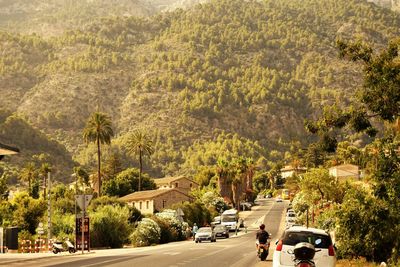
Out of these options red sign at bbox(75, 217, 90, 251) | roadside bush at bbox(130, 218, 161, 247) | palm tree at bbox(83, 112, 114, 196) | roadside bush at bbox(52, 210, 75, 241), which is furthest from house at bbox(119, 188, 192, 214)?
red sign at bbox(75, 217, 90, 251)

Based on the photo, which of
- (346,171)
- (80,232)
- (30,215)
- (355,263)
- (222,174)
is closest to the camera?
(355,263)

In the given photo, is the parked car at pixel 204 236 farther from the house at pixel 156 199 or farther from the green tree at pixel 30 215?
the house at pixel 156 199

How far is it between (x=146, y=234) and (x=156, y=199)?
44.2m

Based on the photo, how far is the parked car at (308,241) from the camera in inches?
817

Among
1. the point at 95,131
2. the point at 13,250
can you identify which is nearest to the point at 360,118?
the point at 13,250

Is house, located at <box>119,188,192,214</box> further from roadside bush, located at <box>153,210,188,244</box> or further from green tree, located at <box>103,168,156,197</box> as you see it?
roadside bush, located at <box>153,210,188,244</box>

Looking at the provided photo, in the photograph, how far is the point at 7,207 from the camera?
74.0 metres

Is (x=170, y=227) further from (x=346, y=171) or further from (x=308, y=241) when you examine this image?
(x=346, y=171)

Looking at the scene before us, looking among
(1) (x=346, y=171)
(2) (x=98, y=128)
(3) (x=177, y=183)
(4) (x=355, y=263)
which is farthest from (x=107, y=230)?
(1) (x=346, y=171)

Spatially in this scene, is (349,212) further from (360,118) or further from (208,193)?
(208,193)

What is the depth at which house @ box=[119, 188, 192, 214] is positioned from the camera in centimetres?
10575

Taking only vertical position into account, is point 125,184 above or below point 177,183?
below

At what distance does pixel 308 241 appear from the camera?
21016 mm

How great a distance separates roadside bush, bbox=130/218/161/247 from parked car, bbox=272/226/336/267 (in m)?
41.1
